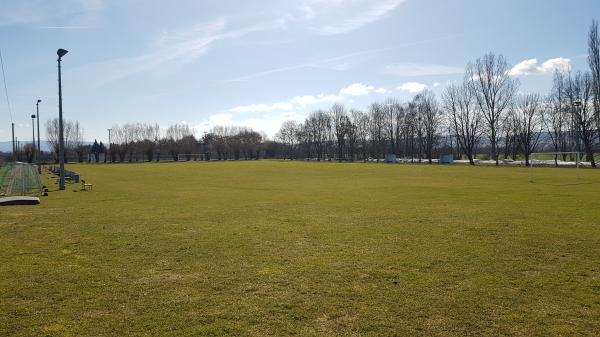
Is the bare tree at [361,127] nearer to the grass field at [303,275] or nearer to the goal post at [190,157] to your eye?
the goal post at [190,157]

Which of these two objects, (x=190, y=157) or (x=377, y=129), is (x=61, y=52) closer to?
(x=377, y=129)

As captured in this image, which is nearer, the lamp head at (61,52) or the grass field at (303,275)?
the grass field at (303,275)

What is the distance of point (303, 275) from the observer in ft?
26.9

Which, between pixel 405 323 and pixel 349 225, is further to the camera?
pixel 349 225

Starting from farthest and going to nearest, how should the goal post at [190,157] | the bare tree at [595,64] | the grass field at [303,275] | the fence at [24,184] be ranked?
the goal post at [190,157], the bare tree at [595,64], the fence at [24,184], the grass field at [303,275]

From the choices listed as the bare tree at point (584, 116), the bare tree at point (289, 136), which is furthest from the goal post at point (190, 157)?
the bare tree at point (584, 116)

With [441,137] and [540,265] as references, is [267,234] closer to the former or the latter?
[540,265]

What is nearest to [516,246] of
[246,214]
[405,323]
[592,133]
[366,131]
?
[405,323]

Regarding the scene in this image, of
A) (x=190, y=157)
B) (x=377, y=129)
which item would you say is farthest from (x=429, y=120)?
(x=190, y=157)

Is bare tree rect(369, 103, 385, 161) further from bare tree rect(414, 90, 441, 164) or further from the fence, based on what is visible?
the fence

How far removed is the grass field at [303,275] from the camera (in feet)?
19.4

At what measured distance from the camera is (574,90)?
7619cm

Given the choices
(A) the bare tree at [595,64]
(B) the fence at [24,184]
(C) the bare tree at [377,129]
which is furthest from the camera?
(C) the bare tree at [377,129]

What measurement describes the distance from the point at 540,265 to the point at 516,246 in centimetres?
172
